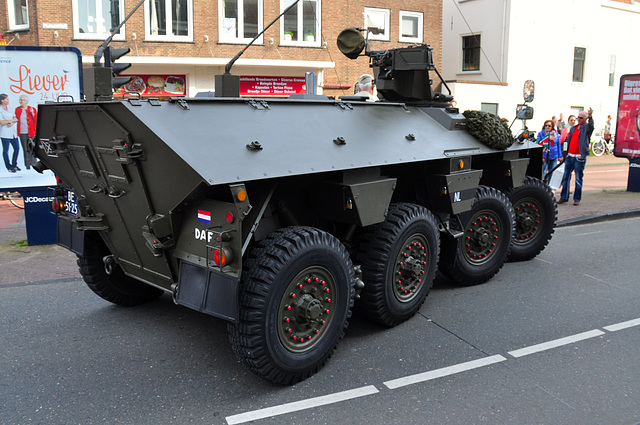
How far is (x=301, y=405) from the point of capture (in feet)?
11.9

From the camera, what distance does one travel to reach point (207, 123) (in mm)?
3699

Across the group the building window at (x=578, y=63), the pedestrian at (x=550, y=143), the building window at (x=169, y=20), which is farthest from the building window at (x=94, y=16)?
the building window at (x=578, y=63)

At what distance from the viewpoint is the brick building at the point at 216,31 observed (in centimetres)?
1538

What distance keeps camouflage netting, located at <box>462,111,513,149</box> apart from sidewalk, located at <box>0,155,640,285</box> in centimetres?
400

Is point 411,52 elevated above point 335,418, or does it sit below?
above

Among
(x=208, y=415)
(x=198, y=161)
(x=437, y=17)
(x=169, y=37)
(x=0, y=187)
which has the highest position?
(x=437, y=17)

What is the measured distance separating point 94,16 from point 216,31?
318cm

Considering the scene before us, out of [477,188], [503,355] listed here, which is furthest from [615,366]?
[477,188]

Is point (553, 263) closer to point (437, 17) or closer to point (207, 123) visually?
point (207, 123)

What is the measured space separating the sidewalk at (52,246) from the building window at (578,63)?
11.5m

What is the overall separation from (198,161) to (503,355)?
260 centimetres

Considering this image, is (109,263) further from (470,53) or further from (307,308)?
(470,53)

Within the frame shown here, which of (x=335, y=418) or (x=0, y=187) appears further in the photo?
(x=0, y=187)

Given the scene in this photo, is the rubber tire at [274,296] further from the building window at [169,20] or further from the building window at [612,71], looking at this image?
the building window at [612,71]
